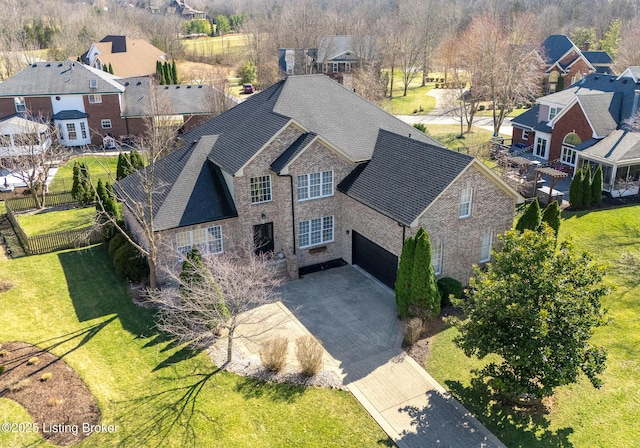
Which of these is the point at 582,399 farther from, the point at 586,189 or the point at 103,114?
the point at 103,114

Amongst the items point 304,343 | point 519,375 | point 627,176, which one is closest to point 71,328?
point 304,343

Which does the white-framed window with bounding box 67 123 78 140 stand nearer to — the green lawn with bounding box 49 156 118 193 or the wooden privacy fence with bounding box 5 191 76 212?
the green lawn with bounding box 49 156 118 193

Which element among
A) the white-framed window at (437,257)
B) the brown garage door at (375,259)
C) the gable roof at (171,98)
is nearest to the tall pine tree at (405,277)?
the brown garage door at (375,259)

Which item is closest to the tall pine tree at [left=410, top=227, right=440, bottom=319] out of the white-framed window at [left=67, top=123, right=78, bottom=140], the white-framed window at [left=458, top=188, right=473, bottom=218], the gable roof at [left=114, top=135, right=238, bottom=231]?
the white-framed window at [left=458, top=188, right=473, bottom=218]

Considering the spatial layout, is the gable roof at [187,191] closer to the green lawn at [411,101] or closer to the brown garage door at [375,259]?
the brown garage door at [375,259]

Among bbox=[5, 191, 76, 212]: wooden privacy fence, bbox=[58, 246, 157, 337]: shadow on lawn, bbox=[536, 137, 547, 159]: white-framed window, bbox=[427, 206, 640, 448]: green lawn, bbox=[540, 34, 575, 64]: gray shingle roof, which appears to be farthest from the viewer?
bbox=[540, 34, 575, 64]: gray shingle roof

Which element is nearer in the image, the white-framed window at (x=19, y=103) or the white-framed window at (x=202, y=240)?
the white-framed window at (x=202, y=240)
